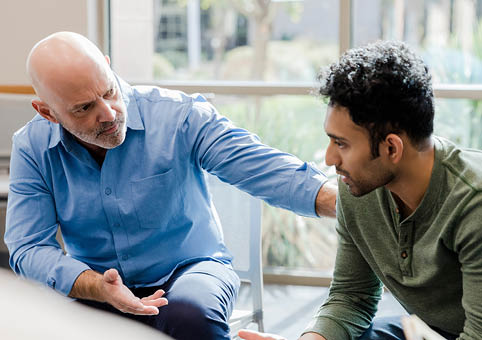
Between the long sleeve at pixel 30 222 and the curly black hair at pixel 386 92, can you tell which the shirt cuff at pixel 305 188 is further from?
the long sleeve at pixel 30 222

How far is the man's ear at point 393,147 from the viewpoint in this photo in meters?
1.49

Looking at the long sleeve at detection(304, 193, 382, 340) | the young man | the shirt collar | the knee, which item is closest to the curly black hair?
the young man

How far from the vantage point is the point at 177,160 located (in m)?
2.08

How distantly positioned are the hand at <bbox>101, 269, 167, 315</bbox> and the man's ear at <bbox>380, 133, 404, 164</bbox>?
2.24 ft

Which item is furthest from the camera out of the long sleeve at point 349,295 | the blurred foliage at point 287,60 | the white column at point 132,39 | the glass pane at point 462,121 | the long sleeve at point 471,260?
the white column at point 132,39

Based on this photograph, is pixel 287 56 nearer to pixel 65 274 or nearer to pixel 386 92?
pixel 65 274

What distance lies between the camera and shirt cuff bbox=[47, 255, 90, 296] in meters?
1.97

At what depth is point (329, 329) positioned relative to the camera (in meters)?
1.66

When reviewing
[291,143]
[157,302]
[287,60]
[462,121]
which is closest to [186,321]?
[157,302]

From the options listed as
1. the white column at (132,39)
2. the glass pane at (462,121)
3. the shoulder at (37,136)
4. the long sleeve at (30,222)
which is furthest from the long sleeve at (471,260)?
the white column at (132,39)

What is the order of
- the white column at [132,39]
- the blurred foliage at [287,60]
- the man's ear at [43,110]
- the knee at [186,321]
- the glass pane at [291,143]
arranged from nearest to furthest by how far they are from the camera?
the knee at [186,321], the man's ear at [43,110], the glass pane at [291,143], the blurred foliage at [287,60], the white column at [132,39]

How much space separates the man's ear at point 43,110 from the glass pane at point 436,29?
6.03ft

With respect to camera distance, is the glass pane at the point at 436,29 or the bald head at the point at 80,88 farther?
the glass pane at the point at 436,29

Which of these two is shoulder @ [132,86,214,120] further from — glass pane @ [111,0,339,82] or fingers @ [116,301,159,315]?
glass pane @ [111,0,339,82]
